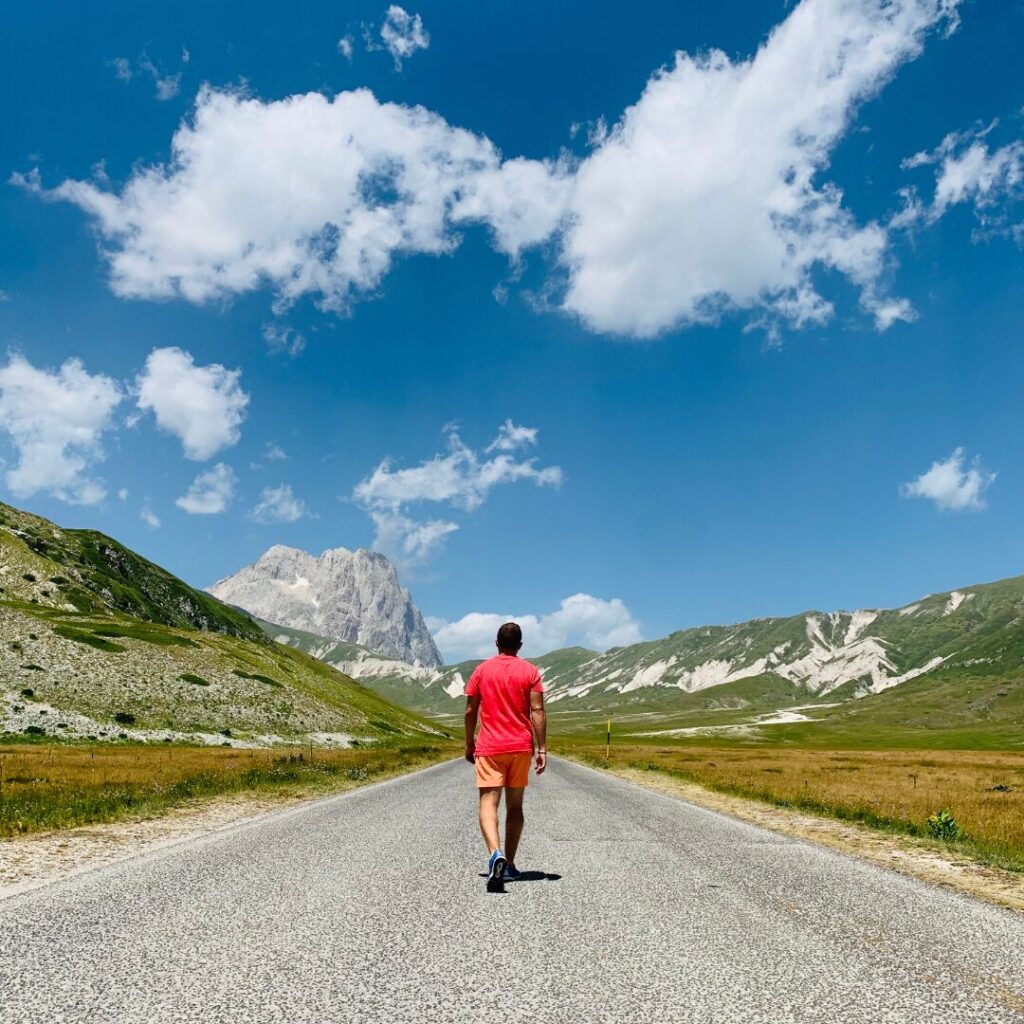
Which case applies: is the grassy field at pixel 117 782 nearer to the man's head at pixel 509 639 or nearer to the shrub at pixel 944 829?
the man's head at pixel 509 639

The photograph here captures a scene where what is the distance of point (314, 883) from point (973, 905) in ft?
Result: 25.9

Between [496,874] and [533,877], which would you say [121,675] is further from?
[496,874]

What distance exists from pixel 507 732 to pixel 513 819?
138 cm

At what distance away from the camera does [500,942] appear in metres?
6.23

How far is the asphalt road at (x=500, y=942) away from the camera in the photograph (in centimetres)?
474

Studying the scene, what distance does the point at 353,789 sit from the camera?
25422 millimetres

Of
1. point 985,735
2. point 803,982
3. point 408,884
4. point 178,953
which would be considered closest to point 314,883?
point 408,884

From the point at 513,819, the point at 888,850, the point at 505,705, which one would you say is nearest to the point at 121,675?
the point at 513,819

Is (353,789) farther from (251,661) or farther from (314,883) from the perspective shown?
(251,661)

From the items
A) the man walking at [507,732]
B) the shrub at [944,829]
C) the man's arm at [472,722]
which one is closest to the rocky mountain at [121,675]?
the man's arm at [472,722]

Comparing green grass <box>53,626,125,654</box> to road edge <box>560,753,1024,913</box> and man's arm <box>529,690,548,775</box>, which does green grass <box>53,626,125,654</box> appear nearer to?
road edge <box>560,753,1024,913</box>

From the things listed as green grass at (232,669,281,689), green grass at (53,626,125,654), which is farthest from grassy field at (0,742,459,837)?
green grass at (232,669,281,689)

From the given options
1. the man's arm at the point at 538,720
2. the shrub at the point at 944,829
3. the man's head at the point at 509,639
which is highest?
the man's head at the point at 509,639

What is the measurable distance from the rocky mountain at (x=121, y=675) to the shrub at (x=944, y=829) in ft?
191
